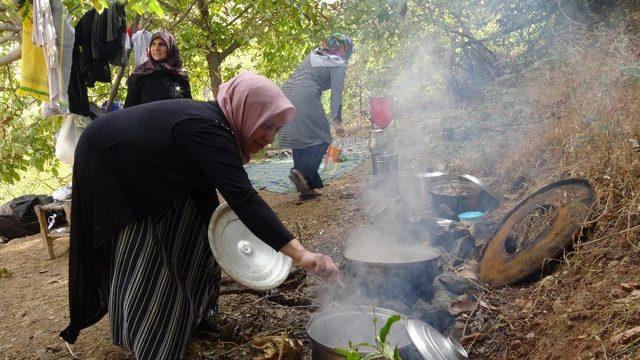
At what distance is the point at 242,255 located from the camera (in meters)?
2.76

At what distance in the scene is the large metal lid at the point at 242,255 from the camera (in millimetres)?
2583

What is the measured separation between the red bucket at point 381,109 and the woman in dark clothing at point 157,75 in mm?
2723

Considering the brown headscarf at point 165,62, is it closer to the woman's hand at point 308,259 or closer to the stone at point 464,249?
the stone at point 464,249

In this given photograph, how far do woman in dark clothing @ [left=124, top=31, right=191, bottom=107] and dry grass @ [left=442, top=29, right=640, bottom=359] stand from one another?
380cm

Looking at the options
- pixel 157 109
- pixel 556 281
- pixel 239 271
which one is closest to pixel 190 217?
pixel 239 271

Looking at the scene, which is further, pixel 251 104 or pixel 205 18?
pixel 205 18

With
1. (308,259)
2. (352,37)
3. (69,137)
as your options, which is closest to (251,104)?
(308,259)

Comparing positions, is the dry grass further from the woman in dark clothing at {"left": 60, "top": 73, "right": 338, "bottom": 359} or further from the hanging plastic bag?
the hanging plastic bag

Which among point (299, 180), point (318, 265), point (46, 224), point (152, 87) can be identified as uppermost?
point (152, 87)

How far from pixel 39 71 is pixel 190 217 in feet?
9.23

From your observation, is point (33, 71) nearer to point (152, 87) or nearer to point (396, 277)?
point (152, 87)

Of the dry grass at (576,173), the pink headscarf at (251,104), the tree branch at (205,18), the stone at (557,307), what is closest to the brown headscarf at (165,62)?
the pink headscarf at (251,104)

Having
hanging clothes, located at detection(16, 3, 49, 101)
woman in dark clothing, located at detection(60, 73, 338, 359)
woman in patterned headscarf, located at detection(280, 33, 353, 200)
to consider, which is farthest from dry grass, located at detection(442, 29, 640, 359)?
hanging clothes, located at detection(16, 3, 49, 101)

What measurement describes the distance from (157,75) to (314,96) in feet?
7.03
